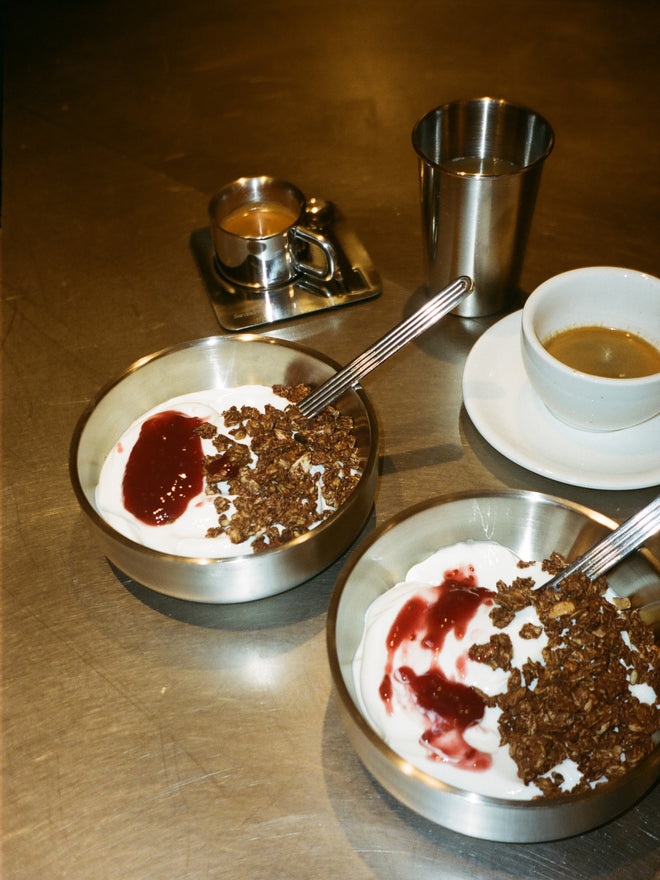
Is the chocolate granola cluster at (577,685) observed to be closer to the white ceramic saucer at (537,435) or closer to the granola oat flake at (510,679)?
the granola oat flake at (510,679)

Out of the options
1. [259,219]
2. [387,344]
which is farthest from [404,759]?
[259,219]

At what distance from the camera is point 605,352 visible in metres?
1.25

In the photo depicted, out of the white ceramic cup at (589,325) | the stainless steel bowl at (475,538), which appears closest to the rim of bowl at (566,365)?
the white ceramic cup at (589,325)

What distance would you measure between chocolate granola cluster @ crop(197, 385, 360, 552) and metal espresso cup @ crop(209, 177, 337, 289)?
364mm

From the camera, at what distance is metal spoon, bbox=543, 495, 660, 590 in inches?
36.1

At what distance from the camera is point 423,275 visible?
61.8 inches

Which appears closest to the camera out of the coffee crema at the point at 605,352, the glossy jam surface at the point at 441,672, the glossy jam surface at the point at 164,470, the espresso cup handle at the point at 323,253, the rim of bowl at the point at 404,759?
the rim of bowl at the point at 404,759

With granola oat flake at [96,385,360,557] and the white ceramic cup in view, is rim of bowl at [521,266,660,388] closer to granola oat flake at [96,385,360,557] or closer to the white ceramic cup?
the white ceramic cup

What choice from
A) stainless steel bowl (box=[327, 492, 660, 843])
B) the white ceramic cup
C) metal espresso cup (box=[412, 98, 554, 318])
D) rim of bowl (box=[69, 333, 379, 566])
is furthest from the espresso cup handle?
stainless steel bowl (box=[327, 492, 660, 843])

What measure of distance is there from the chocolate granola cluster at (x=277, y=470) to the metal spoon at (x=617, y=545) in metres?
0.29

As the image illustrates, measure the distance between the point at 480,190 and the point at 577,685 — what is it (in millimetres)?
772

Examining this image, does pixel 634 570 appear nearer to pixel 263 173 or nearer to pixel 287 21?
pixel 263 173

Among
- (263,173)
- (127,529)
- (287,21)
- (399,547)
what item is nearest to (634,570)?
(399,547)

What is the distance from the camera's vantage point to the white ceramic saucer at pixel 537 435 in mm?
1159
